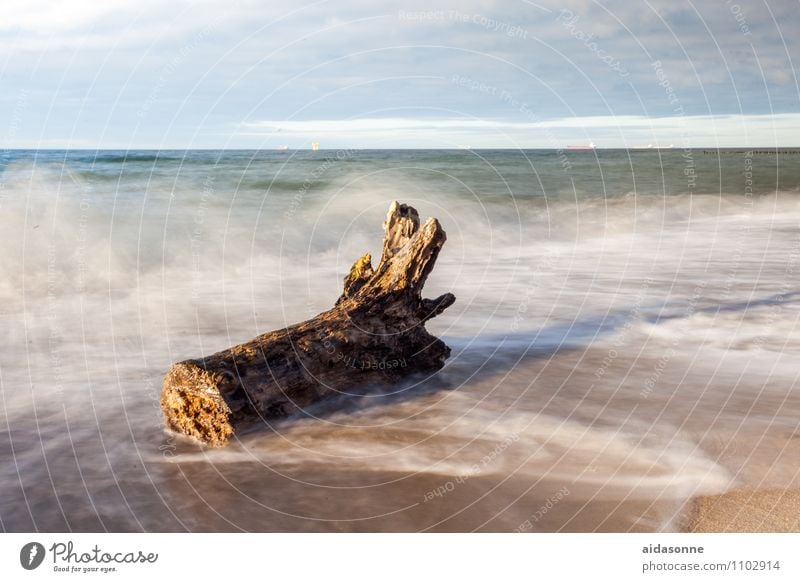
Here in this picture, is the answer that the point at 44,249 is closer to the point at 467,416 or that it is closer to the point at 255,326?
the point at 255,326

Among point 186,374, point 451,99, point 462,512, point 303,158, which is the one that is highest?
point 303,158

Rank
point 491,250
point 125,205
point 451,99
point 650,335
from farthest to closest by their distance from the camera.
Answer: point 125,205
point 491,250
point 451,99
point 650,335

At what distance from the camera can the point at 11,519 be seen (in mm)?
4617

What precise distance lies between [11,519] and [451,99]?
9.49m

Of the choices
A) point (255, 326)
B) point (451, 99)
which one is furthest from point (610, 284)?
point (255, 326)

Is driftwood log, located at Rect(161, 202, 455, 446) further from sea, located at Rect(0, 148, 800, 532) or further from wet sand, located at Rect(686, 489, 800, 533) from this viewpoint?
wet sand, located at Rect(686, 489, 800, 533)

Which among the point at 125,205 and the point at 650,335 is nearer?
the point at 650,335

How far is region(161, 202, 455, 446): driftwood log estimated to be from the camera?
17.9ft

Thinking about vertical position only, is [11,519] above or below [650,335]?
below

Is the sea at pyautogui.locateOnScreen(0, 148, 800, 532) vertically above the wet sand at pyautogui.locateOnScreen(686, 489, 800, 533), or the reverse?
the sea at pyautogui.locateOnScreen(0, 148, 800, 532)
